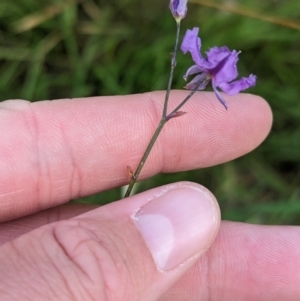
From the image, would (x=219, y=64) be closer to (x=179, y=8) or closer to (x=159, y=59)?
(x=179, y=8)

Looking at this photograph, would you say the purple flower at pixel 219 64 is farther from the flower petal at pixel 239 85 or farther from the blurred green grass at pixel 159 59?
the blurred green grass at pixel 159 59

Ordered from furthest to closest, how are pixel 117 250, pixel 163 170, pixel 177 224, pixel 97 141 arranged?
pixel 163 170
pixel 97 141
pixel 177 224
pixel 117 250

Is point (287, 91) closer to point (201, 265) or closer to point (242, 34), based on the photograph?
point (242, 34)

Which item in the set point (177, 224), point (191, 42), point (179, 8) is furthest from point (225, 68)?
point (177, 224)

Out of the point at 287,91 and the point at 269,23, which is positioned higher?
the point at 269,23

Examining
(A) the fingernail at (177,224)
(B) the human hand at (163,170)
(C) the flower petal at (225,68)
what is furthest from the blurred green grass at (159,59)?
(C) the flower petal at (225,68)

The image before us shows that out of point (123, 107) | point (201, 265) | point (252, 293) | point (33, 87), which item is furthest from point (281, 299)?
point (33, 87)
